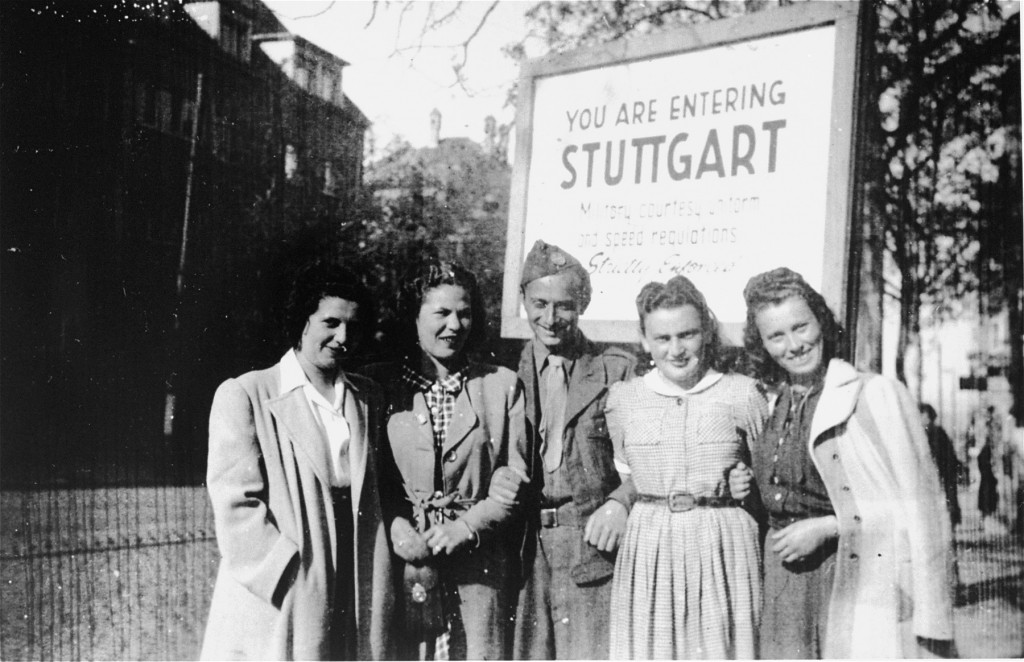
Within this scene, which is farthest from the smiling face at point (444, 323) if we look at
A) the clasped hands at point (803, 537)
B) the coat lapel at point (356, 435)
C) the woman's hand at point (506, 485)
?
the clasped hands at point (803, 537)

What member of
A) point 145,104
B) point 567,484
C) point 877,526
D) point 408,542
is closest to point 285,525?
point 408,542

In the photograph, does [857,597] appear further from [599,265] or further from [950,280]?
[599,265]

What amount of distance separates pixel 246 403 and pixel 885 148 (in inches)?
111

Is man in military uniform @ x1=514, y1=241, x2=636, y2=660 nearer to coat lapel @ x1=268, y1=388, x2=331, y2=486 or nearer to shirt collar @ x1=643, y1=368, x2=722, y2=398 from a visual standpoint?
shirt collar @ x1=643, y1=368, x2=722, y2=398

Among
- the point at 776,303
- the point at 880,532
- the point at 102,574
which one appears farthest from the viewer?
the point at 102,574

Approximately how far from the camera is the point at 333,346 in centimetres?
375

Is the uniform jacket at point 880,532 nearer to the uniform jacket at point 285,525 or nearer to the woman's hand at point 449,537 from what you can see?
the woman's hand at point 449,537

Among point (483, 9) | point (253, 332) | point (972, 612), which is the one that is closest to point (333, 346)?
point (253, 332)

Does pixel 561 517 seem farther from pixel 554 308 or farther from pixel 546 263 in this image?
pixel 546 263

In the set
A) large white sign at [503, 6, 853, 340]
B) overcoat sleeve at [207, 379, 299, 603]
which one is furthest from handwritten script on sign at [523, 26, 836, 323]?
overcoat sleeve at [207, 379, 299, 603]

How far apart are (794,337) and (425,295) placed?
1.52m

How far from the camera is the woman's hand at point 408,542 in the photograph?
3623 mm

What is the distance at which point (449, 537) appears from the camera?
11.9ft

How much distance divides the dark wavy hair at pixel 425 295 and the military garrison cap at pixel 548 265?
0.22 metres
